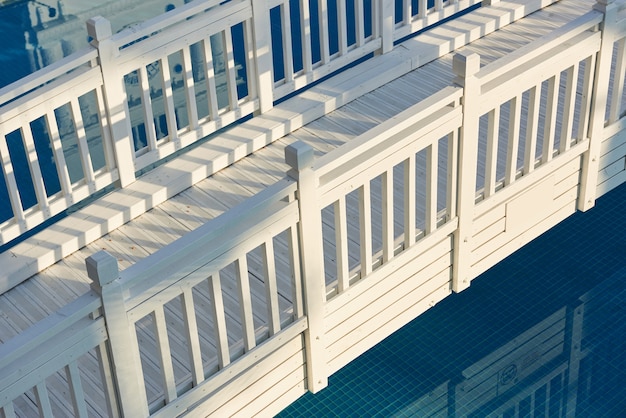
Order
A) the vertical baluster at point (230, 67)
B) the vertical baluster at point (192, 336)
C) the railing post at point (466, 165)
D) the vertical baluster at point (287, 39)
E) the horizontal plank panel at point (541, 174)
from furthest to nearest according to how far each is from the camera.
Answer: the vertical baluster at point (287, 39) → the vertical baluster at point (230, 67) → the horizontal plank panel at point (541, 174) → the railing post at point (466, 165) → the vertical baluster at point (192, 336)

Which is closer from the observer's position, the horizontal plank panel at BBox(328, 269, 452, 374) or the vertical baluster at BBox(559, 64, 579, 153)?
the horizontal plank panel at BBox(328, 269, 452, 374)

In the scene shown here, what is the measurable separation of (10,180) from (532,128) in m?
2.52

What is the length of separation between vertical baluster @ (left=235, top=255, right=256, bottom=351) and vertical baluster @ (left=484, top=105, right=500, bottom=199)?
142 cm

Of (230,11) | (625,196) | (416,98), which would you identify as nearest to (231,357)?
(230,11)

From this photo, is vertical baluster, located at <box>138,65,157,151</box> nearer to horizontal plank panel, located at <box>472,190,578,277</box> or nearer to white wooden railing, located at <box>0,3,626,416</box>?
white wooden railing, located at <box>0,3,626,416</box>

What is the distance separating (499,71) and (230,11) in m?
1.56

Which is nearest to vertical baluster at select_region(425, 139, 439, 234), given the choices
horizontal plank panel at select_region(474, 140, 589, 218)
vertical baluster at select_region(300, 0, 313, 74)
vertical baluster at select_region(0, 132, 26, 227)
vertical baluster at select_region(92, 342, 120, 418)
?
horizontal plank panel at select_region(474, 140, 589, 218)

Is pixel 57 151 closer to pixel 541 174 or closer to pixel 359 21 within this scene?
pixel 359 21

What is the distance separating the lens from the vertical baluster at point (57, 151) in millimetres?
5262

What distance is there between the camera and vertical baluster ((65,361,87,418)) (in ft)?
12.7

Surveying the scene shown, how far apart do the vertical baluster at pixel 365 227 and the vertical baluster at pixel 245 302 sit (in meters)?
0.57

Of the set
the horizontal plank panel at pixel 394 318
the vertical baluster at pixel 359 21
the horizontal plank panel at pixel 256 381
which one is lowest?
the horizontal plank panel at pixel 394 318

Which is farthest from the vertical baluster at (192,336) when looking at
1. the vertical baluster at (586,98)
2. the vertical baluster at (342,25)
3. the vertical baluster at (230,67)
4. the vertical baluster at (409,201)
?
the vertical baluster at (342,25)

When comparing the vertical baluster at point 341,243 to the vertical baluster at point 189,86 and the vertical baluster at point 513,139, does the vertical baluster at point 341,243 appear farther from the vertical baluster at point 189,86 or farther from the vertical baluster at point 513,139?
the vertical baluster at point 189,86
